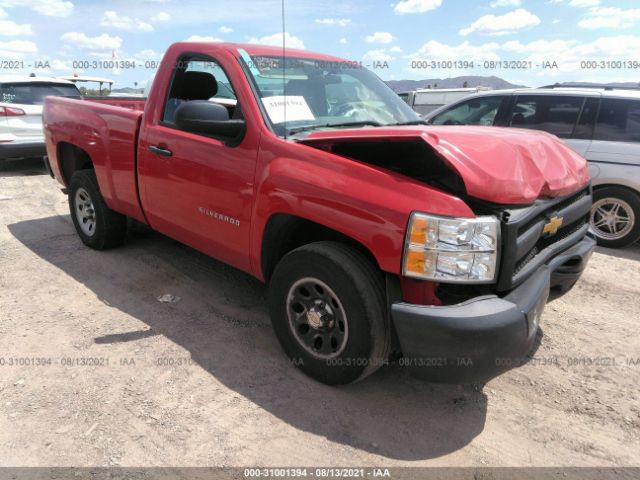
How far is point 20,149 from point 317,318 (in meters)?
7.97

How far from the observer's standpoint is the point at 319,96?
134 inches

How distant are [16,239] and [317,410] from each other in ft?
14.3

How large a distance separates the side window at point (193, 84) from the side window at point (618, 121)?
14.8 ft

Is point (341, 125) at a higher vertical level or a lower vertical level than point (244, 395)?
higher

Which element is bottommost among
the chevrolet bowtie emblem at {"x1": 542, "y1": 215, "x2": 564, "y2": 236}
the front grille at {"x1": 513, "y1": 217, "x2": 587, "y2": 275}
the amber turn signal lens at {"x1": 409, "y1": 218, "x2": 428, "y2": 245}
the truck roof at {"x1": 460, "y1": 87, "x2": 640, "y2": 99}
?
the front grille at {"x1": 513, "y1": 217, "x2": 587, "y2": 275}

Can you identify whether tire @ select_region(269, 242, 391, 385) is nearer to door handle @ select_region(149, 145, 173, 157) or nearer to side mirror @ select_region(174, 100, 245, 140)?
side mirror @ select_region(174, 100, 245, 140)

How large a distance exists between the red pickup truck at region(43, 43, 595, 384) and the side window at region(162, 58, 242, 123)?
11mm

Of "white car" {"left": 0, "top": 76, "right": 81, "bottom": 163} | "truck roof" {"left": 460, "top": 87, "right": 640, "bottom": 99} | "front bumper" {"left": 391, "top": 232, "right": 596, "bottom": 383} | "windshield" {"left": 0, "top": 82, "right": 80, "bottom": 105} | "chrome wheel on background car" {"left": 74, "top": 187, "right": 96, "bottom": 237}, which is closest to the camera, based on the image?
"front bumper" {"left": 391, "top": 232, "right": 596, "bottom": 383}

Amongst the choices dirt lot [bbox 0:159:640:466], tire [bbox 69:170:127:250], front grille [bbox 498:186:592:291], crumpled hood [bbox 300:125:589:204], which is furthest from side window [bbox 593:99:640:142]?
tire [bbox 69:170:127:250]

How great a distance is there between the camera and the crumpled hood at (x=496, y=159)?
2.29m

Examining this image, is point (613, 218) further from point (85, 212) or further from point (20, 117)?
point (20, 117)

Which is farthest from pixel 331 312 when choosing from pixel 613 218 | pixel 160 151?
pixel 613 218

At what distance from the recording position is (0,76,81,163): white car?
821 centimetres

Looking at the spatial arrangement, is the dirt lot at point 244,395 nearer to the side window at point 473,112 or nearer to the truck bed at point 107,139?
the truck bed at point 107,139
